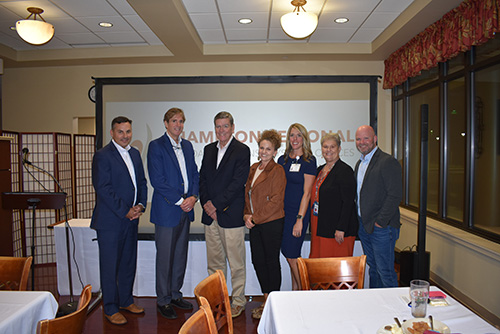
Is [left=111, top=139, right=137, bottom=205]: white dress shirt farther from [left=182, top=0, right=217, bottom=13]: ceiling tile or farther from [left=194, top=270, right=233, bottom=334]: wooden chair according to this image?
[left=182, top=0, right=217, bottom=13]: ceiling tile

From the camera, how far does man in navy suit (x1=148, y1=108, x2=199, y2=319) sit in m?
2.98

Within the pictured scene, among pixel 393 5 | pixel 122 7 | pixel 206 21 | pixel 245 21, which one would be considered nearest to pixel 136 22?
pixel 122 7

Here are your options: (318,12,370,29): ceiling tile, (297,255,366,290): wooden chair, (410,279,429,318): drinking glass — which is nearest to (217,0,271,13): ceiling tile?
(318,12,370,29): ceiling tile

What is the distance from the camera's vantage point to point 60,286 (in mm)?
3682

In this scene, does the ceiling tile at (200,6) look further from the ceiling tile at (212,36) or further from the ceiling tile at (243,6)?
the ceiling tile at (212,36)

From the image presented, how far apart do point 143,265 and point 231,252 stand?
1063mm

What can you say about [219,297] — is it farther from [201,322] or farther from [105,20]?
[105,20]

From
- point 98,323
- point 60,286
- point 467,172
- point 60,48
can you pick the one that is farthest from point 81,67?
point 467,172

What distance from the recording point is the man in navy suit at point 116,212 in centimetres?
285

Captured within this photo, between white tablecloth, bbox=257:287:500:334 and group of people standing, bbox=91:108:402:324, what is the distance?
3.62 ft

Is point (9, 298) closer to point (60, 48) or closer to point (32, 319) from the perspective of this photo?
point (32, 319)

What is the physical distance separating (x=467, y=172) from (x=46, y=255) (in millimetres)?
5345

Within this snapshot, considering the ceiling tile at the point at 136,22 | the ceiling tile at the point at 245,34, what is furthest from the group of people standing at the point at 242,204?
the ceiling tile at the point at 245,34

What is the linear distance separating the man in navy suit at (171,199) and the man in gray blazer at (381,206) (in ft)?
4.79
